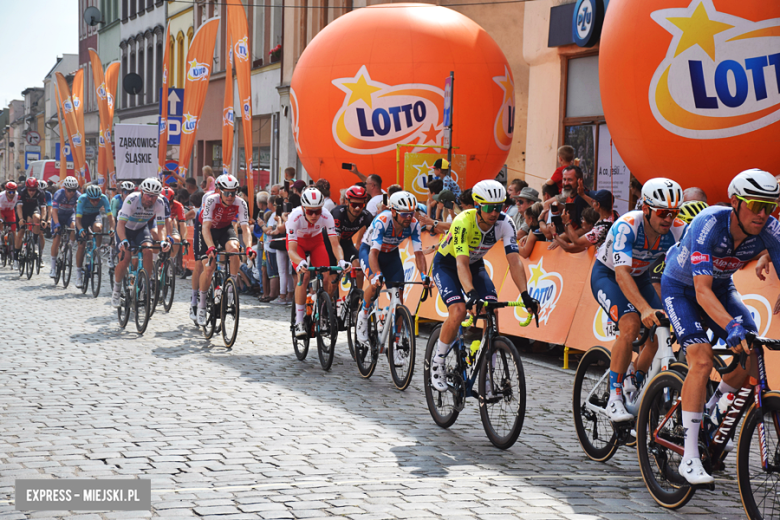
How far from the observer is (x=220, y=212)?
468 inches

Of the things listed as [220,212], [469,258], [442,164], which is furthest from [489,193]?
[442,164]

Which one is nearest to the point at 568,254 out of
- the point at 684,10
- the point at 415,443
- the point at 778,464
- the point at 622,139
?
the point at 622,139

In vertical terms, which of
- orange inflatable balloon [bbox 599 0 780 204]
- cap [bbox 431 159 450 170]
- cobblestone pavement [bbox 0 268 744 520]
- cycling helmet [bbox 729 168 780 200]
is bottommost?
cobblestone pavement [bbox 0 268 744 520]

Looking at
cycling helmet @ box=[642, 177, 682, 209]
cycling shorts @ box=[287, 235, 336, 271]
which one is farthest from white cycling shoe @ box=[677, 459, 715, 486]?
cycling shorts @ box=[287, 235, 336, 271]

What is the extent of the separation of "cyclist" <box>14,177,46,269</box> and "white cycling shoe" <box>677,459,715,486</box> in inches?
738

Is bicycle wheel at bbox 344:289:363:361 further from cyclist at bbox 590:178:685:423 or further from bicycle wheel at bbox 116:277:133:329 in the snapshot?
cyclist at bbox 590:178:685:423

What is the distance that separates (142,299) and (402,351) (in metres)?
4.83

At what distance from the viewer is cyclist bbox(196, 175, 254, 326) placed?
1167 centimetres

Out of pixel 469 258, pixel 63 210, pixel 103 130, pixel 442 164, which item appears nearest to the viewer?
pixel 469 258

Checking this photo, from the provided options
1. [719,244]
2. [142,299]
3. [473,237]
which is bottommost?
[142,299]

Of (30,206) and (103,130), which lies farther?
(103,130)

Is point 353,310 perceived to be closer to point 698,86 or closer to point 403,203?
point 403,203

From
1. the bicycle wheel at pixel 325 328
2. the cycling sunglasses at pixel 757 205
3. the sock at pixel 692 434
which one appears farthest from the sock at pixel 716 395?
the bicycle wheel at pixel 325 328

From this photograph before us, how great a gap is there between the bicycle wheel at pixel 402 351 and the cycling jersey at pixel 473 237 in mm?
1270
